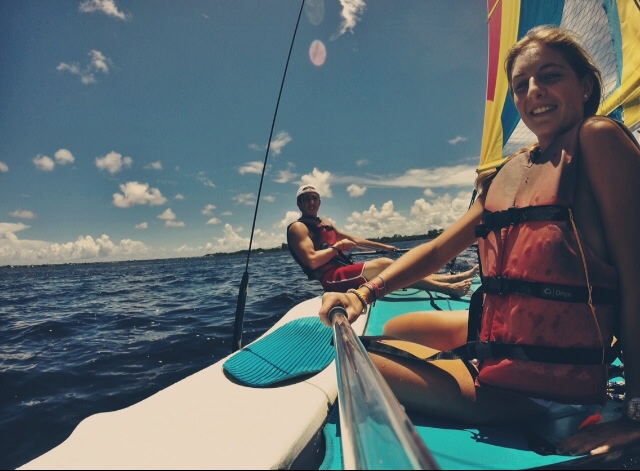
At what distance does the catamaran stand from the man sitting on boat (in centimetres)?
242

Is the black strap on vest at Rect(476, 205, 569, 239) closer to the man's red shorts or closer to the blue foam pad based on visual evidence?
the blue foam pad

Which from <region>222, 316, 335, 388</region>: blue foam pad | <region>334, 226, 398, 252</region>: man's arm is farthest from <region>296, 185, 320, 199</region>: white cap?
<region>222, 316, 335, 388</region>: blue foam pad

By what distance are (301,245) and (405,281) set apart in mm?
3344

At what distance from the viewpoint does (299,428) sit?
1.16 meters

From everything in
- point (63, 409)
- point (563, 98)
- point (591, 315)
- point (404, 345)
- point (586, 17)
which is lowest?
point (63, 409)

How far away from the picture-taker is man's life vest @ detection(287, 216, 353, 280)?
495 centimetres

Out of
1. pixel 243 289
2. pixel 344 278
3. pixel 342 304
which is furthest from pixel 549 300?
pixel 344 278

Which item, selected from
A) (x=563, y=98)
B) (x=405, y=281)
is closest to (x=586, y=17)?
Answer: (x=563, y=98)

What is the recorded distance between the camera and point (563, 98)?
1.36 meters

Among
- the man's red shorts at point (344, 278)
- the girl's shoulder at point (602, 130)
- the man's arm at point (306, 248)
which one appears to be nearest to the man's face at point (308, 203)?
the man's arm at point (306, 248)

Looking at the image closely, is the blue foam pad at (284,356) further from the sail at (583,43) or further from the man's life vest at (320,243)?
the sail at (583,43)

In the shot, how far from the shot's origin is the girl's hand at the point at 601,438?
1.01 metres

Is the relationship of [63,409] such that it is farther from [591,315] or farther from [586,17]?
[586,17]

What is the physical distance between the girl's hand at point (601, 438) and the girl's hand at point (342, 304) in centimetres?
86
